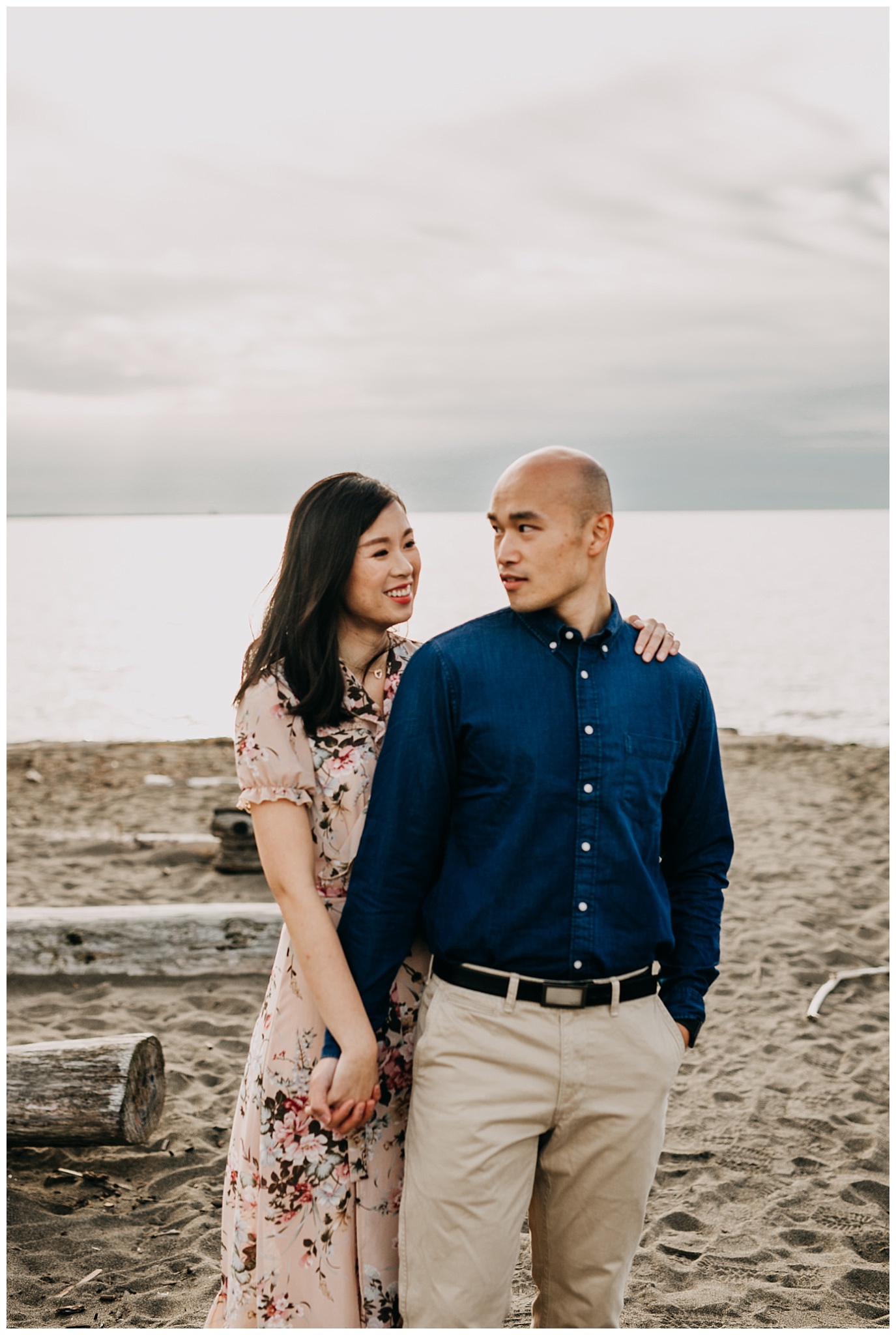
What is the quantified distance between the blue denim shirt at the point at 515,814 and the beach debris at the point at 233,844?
5.65 m

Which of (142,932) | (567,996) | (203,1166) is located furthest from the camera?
(142,932)

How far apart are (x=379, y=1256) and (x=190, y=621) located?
43384 mm

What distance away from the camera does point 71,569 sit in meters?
80.9

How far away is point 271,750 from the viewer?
7.73 feet

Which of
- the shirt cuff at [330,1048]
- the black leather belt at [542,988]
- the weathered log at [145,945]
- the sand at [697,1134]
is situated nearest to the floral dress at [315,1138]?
the shirt cuff at [330,1048]

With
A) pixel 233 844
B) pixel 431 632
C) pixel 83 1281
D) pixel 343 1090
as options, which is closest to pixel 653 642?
pixel 343 1090

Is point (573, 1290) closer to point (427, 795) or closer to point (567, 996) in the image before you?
point (567, 996)

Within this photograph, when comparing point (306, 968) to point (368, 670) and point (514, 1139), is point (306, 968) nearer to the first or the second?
point (514, 1139)

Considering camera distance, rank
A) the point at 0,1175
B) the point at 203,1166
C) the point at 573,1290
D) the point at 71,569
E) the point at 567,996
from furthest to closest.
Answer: the point at 71,569 < the point at 203,1166 < the point at 0,1175 < the point at 573,1290 < the point at 567,996

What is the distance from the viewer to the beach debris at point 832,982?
5883 mm

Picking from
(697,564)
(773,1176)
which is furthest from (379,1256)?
(697,564)

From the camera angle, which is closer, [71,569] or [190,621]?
[190,621]

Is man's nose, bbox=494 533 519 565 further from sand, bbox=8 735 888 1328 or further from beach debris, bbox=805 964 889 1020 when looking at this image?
beach debris, bbox=805 964 889 1020

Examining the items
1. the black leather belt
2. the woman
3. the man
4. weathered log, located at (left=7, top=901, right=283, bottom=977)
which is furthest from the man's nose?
weathered log, located at (left=7, top=901, right=283, bottom=977)
